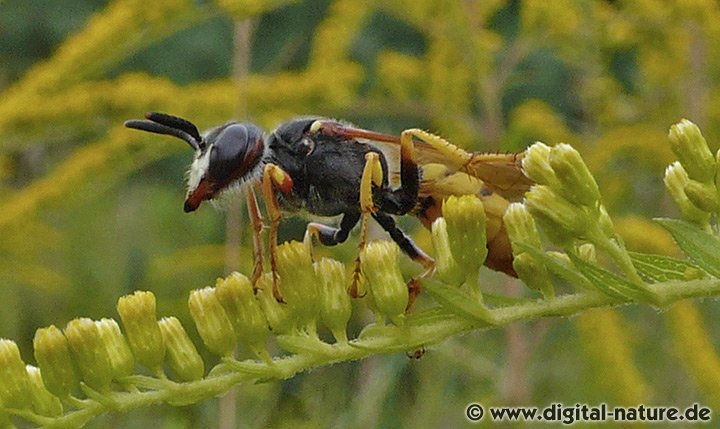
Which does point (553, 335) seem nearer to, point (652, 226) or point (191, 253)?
point (652, 226)

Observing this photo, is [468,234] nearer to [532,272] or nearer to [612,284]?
[532,272]

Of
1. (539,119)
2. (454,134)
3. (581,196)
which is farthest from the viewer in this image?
(454,134)

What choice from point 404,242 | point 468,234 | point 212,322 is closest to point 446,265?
point 468,234

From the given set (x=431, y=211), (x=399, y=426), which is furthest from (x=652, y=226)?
(x=431, y=211)

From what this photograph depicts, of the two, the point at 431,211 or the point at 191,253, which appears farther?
the point at 191,253

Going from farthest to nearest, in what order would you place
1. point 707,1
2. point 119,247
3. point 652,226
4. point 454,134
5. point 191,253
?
point 119,247, point 191,253, point 454,134, point 652,226, point 707,1

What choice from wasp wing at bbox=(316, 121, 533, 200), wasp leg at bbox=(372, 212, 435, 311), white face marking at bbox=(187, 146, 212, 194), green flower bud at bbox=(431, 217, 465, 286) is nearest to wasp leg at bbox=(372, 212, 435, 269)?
wasp leg at bbox=(372, 212, 435, 311)
